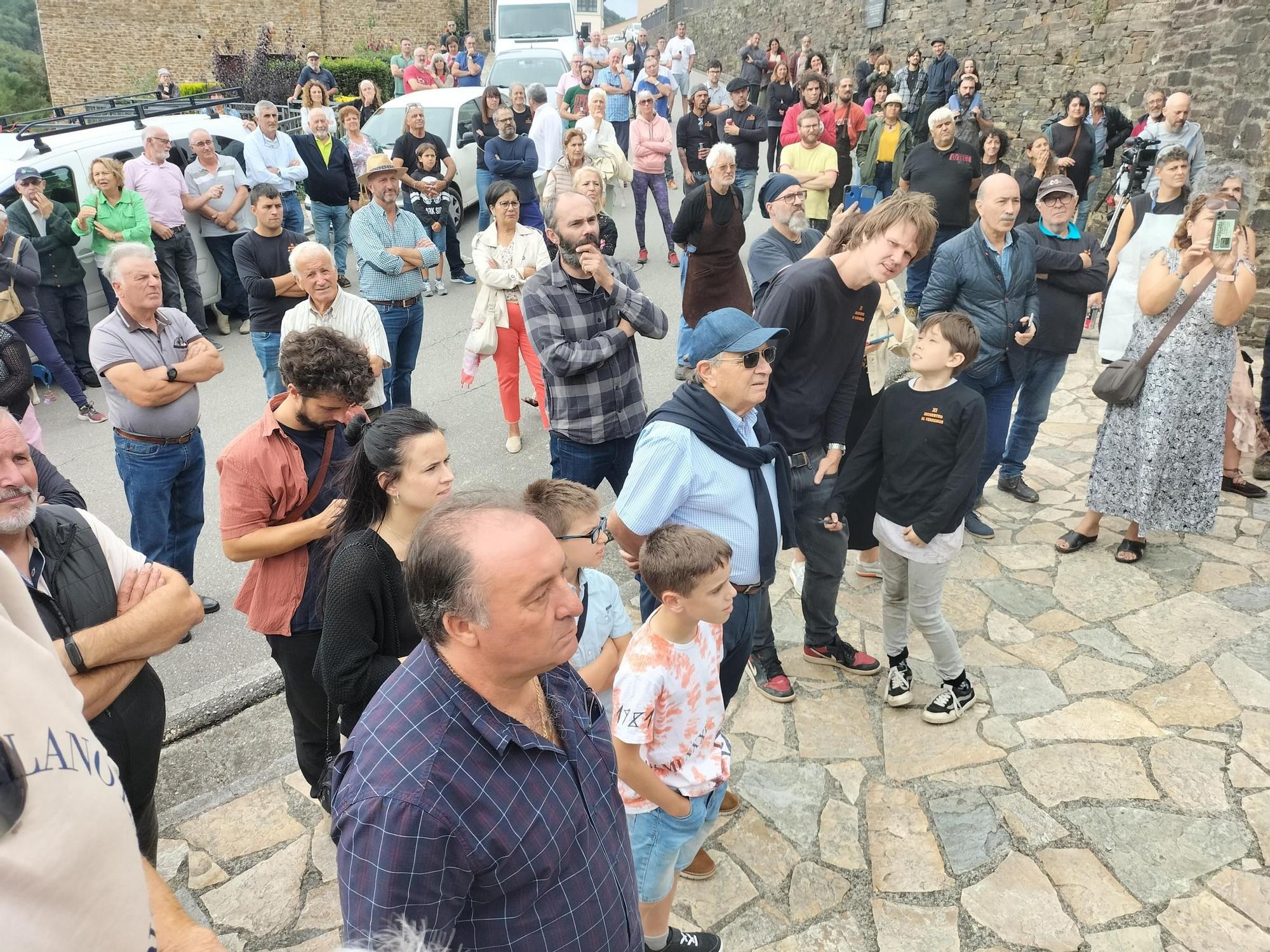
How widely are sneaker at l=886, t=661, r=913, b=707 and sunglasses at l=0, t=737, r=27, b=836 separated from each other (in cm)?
355

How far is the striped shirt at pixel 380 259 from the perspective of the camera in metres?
6.36

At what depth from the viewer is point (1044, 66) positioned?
13.1 meters

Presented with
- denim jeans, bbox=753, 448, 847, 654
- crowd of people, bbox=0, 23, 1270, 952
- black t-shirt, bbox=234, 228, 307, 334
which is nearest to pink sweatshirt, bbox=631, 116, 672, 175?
crowd of people, bbox=0, 23, 1270, 952

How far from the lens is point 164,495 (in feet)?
15.0

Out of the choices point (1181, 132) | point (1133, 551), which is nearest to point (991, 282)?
point (1133, 551)

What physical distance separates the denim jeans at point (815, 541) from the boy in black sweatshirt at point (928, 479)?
0.10 m

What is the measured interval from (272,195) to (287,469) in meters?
3.91

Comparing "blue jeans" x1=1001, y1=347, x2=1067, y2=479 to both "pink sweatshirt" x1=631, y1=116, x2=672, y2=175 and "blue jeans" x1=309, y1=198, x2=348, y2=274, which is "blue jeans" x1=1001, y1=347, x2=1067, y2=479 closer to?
"pink sweatshirt" x1=631, y1=116, x2=672, y2=175

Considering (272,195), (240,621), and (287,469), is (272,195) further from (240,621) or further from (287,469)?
(287,469)

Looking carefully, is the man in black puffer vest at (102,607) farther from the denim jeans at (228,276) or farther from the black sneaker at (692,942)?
the denim jeans at (228,276)

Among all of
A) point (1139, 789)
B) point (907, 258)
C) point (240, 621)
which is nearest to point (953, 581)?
point (1139, 789)

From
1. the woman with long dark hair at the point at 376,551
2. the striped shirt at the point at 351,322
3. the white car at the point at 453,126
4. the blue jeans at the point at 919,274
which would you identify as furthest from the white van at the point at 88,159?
the blue jeans at the point at 919,274

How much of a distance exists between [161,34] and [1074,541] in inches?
1498

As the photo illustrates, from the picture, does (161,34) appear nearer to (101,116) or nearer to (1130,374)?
(101,116)
